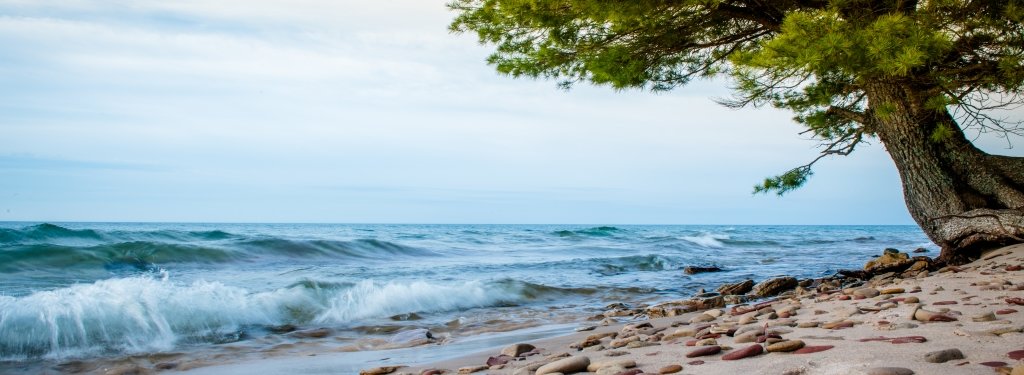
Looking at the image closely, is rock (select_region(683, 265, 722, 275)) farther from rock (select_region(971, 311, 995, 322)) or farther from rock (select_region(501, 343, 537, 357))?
rock (select_region(971, 311, 995, 322))

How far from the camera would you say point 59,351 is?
19.4ft

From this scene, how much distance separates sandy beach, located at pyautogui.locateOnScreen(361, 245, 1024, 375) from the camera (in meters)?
2.68

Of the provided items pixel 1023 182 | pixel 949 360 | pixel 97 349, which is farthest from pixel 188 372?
pixel 1023 182

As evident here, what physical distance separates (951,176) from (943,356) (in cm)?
663

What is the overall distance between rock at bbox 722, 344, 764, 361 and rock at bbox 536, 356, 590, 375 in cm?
67

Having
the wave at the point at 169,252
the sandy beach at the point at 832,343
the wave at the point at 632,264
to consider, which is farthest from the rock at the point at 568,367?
the wave at the point at 169,252

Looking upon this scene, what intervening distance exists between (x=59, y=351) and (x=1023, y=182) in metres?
10.8

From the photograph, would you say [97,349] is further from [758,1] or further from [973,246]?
[973,246]

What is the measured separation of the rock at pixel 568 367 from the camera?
128 inches

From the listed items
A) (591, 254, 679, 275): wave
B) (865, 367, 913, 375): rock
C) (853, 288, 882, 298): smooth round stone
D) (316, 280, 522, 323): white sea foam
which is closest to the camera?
(865, 367, 913, 375): rock

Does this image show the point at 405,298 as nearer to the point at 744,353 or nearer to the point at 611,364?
the point at 611,364

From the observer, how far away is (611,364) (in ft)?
10.5

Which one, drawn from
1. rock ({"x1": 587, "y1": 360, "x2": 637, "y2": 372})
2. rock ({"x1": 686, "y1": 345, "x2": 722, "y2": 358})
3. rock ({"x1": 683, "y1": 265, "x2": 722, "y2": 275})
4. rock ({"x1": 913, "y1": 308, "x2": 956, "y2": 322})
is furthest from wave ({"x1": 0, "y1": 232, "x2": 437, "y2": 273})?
rock ({"x1": 913, "y1": 308, "x2": 956, "y2": 322})

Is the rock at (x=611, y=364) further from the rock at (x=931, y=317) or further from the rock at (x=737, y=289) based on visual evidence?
the rock at (x=737, y=289)
